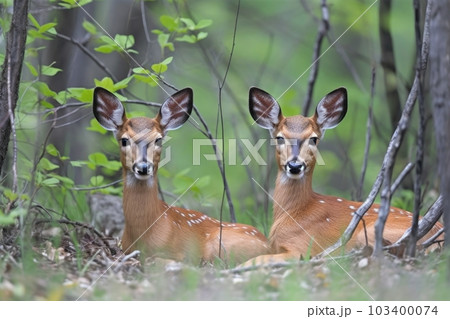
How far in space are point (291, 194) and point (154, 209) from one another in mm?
1287

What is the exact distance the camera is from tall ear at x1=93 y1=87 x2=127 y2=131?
7.77 m

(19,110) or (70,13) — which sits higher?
(70,13)

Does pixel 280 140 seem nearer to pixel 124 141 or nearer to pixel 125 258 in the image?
pixel 124 141

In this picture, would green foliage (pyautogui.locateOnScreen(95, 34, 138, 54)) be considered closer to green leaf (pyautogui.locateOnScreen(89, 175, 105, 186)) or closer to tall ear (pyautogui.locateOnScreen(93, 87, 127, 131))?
tall ear (pyautogui.locateOnScreen(93, 87, 127, 131))

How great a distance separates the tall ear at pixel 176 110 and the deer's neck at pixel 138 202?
0.61 metres

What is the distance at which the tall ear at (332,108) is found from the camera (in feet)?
26.0

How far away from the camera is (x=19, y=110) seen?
8117 mm

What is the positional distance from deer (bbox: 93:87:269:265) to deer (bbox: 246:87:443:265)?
0.34 metres

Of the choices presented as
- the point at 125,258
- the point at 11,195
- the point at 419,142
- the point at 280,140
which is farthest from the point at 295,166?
the point at 11,195

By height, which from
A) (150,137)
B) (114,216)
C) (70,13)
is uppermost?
(70,13)

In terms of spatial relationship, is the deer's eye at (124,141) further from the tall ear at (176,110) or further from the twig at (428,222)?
the twig at (428,222)

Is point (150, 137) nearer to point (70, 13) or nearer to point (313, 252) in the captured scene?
point (313, 252)

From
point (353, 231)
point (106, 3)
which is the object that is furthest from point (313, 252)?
point (106, 3)

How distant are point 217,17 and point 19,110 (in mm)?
6944
